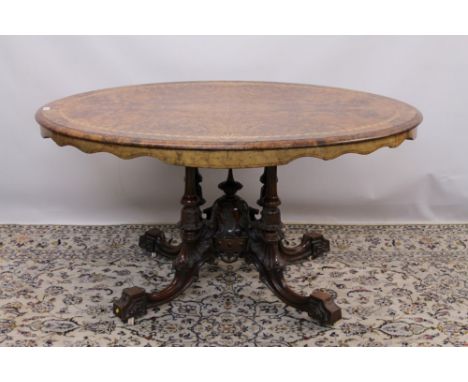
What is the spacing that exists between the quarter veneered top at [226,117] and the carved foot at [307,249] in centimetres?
78

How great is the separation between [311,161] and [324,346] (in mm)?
1577

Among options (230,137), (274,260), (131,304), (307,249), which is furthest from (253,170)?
(230,137)

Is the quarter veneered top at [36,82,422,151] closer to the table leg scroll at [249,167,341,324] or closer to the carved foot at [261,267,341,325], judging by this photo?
the table leg scroll at [249,167,341,324]

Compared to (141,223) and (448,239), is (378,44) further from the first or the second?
(141,223)

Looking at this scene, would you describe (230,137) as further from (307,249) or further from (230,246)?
(307,249)

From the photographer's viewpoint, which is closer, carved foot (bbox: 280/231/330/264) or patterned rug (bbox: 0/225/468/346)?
patterned rug (bbox: 0/225/468/346)

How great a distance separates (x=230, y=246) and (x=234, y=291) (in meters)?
0.28

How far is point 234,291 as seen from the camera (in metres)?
3.00

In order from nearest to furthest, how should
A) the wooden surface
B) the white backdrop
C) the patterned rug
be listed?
the wooden surface
the patterned rug
the white backdrop

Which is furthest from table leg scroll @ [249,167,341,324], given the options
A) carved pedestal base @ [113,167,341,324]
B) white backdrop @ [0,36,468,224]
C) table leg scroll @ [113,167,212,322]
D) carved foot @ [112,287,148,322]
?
white backdrop @ [0,36,468,224]

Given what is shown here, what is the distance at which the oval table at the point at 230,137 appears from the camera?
6.90 ft

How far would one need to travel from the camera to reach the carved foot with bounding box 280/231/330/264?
3.25 meters

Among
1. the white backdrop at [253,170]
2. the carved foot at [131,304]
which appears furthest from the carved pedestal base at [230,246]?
the white backdrop at [253,170]

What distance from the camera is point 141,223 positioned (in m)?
3.88
